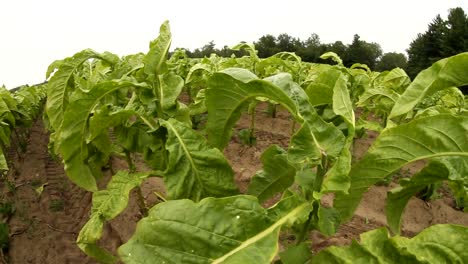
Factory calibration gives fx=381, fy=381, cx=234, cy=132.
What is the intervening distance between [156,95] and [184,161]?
0.58 meters

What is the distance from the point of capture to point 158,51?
6.49ft

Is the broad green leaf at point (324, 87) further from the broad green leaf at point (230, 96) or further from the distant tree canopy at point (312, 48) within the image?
the distant tree canopy at point (312, 48)

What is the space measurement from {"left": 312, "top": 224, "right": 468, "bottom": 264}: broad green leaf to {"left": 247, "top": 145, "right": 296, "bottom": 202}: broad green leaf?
0.58 meters

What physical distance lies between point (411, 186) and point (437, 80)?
44 centimetres

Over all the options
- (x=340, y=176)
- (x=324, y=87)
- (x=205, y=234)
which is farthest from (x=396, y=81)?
(x=205, y=234)

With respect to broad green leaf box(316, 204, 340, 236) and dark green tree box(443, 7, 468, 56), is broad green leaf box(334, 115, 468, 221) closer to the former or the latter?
broad green leaf box(316, 204, 340, 236)

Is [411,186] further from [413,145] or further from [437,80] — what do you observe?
[437,80]

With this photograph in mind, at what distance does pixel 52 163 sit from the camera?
208 inches

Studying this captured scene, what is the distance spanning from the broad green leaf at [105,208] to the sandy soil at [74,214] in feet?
3.42

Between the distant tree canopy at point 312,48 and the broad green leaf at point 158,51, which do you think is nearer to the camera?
the broad green leaf at point 158,51

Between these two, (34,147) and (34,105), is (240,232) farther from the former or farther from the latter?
(34,105)

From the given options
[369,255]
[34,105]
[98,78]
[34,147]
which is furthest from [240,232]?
[34,105]

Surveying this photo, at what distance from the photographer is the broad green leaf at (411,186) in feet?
4.46

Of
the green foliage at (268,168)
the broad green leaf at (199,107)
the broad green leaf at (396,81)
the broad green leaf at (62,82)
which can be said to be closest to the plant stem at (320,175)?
the green foliage at (268,168)
